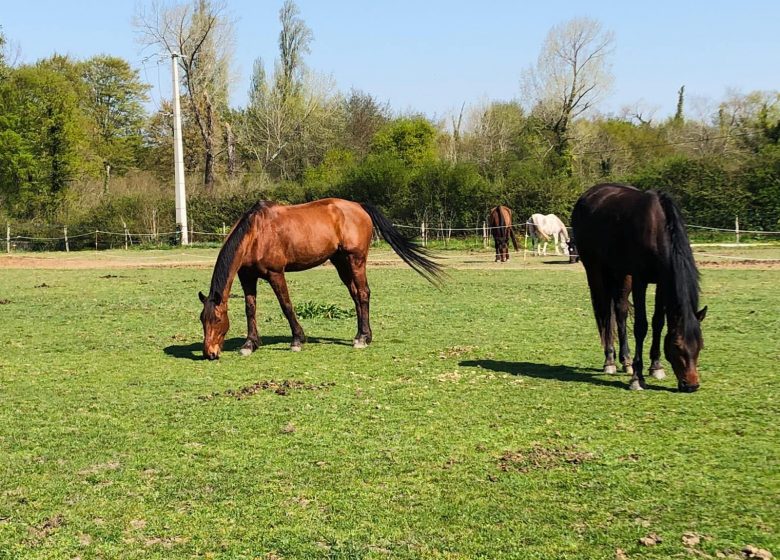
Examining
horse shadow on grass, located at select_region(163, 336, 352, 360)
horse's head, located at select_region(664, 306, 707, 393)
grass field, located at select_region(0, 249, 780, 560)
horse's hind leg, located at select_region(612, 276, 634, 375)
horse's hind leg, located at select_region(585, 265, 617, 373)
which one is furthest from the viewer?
horse shadow on grass, located at select_region(163, 336, 352, 360)

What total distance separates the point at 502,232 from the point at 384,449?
20824 mm

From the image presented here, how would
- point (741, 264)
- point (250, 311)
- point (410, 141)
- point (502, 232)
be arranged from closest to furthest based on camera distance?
1. point (250, 311)
2. point (741, 264)
3. point (502, 232)
4. point (410, 141)

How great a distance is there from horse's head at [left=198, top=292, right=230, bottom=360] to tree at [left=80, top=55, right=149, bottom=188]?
48.4 m

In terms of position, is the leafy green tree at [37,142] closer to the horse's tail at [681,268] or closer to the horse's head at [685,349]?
the horse's tail at [681,268]

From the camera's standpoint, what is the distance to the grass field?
3.56 meters

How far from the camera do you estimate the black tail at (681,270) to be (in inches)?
236

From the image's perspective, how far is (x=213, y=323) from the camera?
8133mm

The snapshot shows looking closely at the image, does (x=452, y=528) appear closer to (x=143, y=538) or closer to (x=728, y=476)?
(x=143, y=538)

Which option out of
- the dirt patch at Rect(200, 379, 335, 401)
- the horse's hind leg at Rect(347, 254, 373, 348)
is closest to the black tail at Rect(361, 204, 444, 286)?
the horse's hind leg at Rect(347, 254, 373, 348)

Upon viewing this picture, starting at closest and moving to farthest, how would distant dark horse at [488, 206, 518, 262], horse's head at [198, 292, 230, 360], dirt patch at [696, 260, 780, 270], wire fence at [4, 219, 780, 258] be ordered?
horse's head at [198, 292, 230, 360] → dirt patch at [696, 260, 780, 270] → distant dark horse at [488, 206, 518, 262] → wire fence at [4, 219, 780, 258]

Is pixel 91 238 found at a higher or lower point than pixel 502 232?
higher

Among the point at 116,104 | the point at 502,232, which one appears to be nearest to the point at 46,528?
the point at 502,232

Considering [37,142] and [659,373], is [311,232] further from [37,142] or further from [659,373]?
[37,142]

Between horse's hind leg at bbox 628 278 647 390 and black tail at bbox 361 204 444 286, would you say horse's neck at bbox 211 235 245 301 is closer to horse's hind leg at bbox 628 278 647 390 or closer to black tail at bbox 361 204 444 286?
black tail at bbox 361 204 444 286
